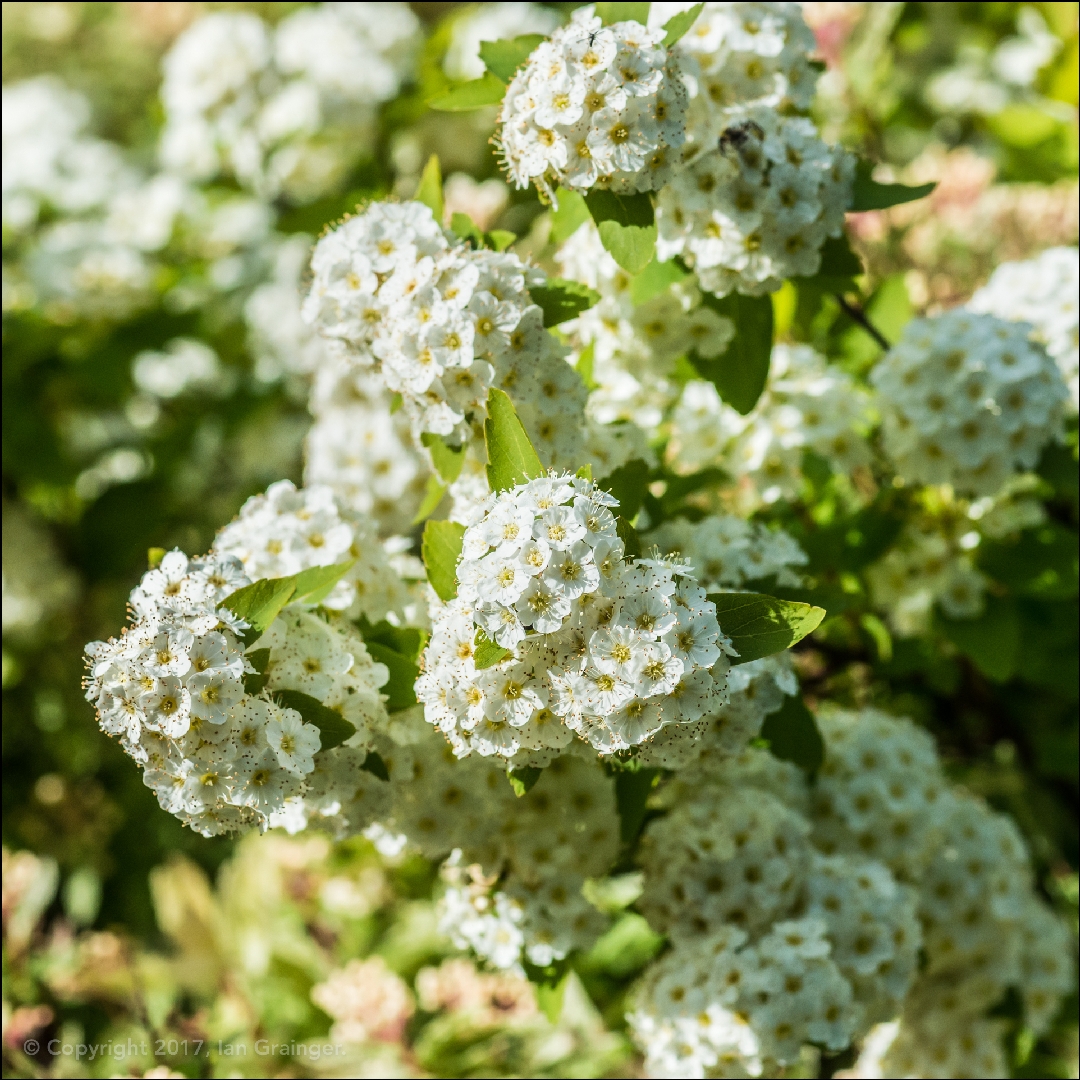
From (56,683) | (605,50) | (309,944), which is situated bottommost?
(309,944)

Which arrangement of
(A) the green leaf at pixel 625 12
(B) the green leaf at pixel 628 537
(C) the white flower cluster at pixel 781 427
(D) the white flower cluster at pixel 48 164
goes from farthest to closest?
(D) the white flower cluster at pixel 48 164, (C) the white flower cluster at pixel 781 427, (A) the green leaf at pixel 625 12, (B) the green leaf at pixel 628 537

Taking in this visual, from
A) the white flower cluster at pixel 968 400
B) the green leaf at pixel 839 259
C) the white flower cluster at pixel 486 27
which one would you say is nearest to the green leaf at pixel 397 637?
the green leaf at pixel 839 259

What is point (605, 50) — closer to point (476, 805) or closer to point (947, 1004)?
point (476, 805)

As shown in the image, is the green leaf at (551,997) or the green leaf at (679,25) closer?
the green leaf at (679,25)

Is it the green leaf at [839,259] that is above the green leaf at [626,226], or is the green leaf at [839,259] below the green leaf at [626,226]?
below

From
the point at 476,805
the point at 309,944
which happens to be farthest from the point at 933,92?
the point at 309,944

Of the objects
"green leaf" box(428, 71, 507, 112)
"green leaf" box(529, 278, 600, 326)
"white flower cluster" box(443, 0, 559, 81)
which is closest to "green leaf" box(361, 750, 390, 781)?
"green leaf" box(529, 278, 600, 326)

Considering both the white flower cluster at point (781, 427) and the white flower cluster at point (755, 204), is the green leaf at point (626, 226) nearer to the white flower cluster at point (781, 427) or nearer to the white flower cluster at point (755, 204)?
the white flower cluster at point (755, 204)
